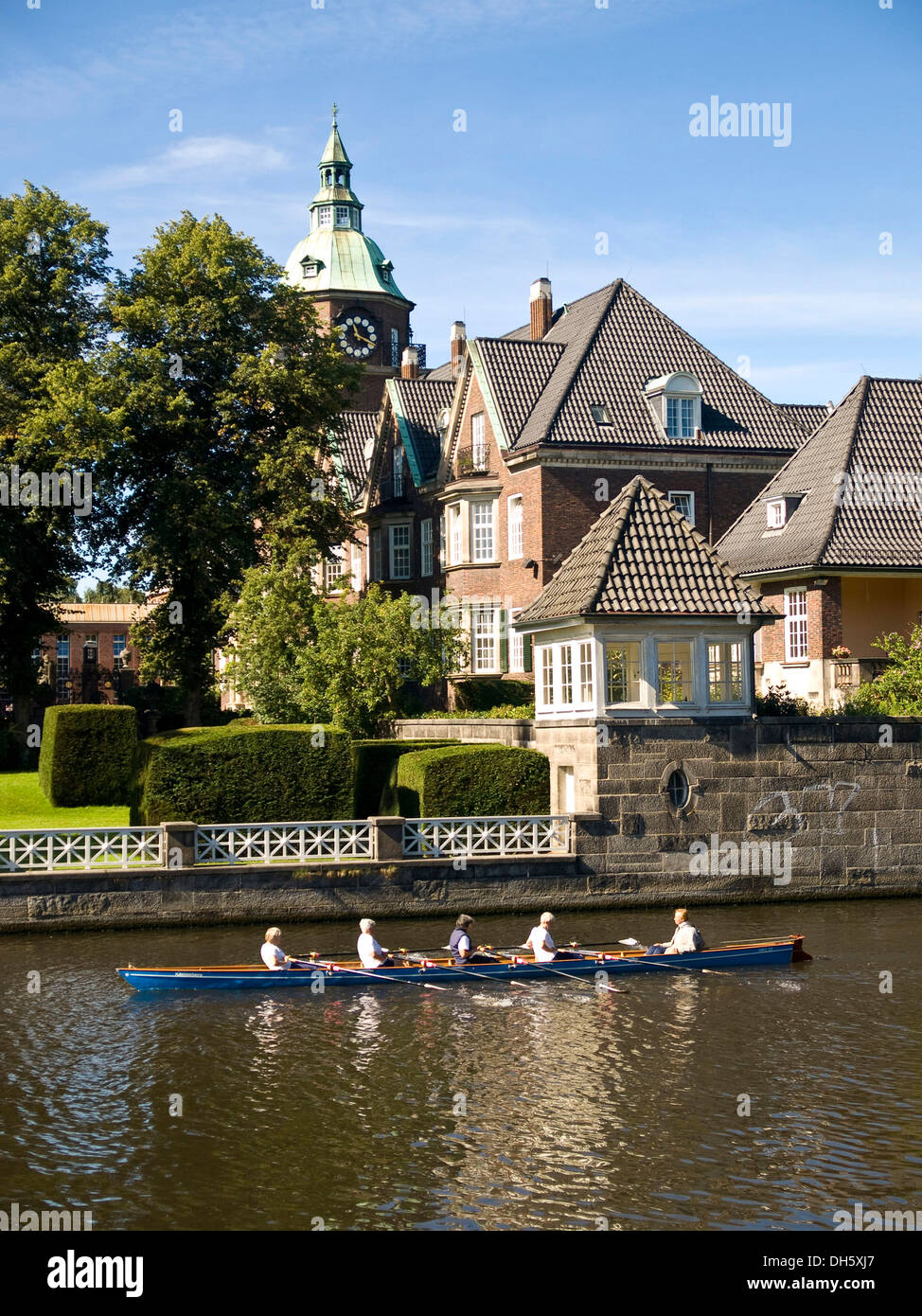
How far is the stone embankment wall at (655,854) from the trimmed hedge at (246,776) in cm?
357

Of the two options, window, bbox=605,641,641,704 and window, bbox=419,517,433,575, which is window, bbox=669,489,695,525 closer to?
window, bbox=419,517,433,575

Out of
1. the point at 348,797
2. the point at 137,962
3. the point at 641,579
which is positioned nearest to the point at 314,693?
the point at 348,797

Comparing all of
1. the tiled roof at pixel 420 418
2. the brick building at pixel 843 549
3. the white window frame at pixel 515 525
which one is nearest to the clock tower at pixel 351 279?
the tiled roof at pixel 420 418

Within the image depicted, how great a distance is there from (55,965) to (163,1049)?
6.00 m

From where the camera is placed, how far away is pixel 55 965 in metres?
24.6

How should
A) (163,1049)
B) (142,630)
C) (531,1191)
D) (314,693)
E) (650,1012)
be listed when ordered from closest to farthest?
(531,1191)
(163,1049)
(650,1012)
(314,693)
(142,630)

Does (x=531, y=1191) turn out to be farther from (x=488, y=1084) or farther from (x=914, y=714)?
(x=914, y=714)

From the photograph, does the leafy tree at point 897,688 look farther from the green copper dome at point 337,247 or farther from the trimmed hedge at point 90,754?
the green copper dome at point 337,247

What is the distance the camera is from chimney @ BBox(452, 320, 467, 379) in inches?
2571

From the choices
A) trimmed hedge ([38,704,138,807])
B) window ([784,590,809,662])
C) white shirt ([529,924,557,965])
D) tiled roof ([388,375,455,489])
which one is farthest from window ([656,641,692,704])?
tiled roof ([388,375,455,489])

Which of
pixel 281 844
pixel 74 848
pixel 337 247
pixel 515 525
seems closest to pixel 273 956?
pixel 281 844

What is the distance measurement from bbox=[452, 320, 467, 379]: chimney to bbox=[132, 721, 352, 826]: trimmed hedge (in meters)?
35.5
